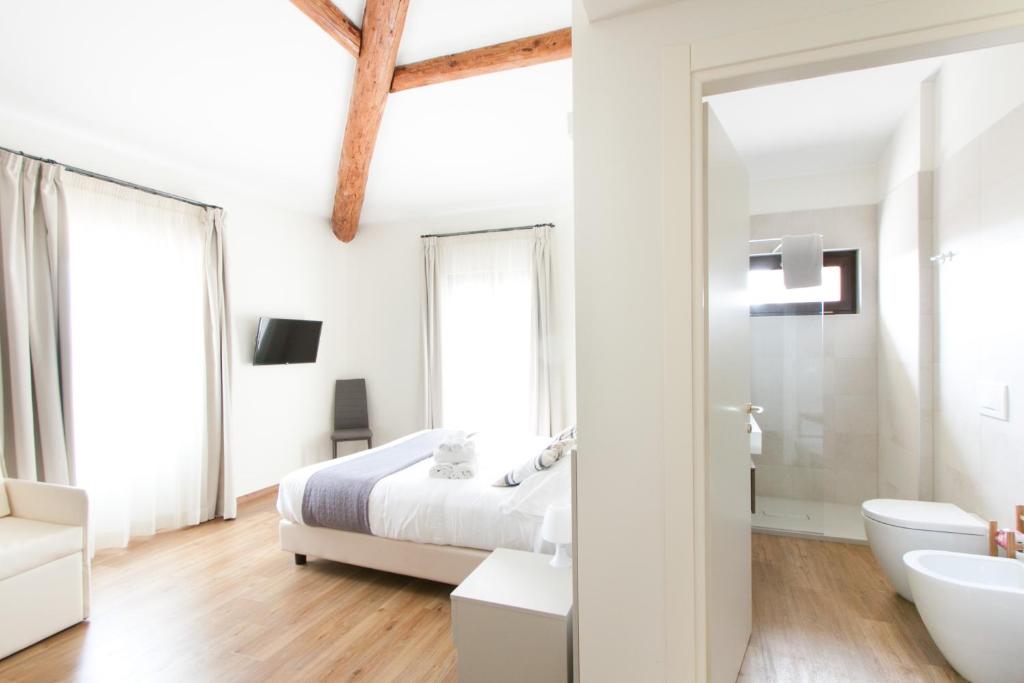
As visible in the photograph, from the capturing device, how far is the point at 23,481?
269cm

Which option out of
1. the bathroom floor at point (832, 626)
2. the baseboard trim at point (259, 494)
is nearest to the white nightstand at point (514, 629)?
the bathroom floor at point (832, 626)

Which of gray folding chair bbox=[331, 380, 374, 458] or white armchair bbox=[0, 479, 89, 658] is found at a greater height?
gray folding chair bbox=[331, 380, 374, 458]

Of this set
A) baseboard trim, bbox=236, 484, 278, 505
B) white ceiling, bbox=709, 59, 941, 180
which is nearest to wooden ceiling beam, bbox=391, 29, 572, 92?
white ceiling, bbox=709, 59, 941, 180

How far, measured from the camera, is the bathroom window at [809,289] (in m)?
3.68

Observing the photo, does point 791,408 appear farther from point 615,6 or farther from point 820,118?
point 615,6

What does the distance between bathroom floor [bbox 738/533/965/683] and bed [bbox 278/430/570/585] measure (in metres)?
1.11

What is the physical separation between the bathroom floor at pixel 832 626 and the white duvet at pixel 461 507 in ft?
3.55

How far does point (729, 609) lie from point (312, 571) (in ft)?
7.84

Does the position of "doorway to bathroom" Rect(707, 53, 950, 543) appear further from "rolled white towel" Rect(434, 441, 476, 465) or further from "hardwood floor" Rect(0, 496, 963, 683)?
"rolled white towel" Rect(434, 441, 476, 465)

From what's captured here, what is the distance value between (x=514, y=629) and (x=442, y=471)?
4.16 feet

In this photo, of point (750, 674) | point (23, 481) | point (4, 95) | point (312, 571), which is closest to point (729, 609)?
point (750, 674)

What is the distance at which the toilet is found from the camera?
2.38m

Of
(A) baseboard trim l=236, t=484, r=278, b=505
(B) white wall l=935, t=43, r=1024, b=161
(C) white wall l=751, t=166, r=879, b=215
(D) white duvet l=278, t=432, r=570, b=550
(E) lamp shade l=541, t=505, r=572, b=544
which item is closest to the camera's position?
(E) lamp shade l=541, t=505, r=572, b=544

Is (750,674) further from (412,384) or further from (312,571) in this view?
(412,384)
